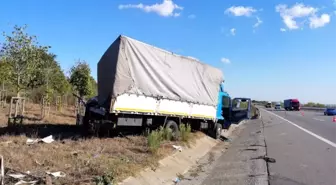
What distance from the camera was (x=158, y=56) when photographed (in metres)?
13.2

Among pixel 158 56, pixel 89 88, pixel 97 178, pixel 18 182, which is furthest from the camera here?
pixel 89 88

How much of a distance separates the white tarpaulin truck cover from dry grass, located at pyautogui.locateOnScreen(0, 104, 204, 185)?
1.68 meters

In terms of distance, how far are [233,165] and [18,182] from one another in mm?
6788

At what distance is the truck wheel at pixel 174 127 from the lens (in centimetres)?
1364

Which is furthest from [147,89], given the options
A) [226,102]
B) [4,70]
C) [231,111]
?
[231,111]

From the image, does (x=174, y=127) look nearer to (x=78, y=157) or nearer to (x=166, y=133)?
(x=166, y=133)

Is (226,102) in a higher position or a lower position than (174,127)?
higher

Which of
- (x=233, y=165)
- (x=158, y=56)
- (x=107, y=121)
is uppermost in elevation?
(x=158, y=56)

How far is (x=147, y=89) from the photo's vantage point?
40.2 feet

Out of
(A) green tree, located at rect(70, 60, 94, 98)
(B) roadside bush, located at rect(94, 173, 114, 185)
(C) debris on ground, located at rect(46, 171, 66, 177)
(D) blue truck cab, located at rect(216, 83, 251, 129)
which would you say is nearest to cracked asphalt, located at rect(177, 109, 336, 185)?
(B) roadside bush, located at rect(94, 173, 114, 185)

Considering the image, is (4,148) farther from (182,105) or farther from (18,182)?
(182,105)

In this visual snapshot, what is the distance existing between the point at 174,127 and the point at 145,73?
268 cm

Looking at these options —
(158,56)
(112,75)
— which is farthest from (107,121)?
(158,56)

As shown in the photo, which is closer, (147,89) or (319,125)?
(147,89)
